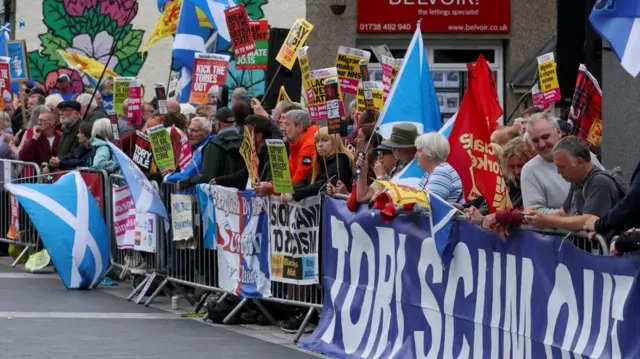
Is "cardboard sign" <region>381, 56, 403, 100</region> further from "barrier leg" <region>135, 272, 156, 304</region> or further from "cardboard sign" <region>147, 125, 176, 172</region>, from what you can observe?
"barrier leg" <region>135, 272, 156, 304</region>

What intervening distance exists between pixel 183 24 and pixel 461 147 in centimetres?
993

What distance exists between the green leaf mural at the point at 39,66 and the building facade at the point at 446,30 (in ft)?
18.2

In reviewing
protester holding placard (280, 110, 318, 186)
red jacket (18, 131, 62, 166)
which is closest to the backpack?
protester holding placard (280, 110, 318, 186)

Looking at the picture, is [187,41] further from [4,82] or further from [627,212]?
[627,212]

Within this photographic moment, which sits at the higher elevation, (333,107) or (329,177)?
(333,107)

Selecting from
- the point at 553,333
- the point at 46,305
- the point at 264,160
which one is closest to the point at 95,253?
the point at 46,305

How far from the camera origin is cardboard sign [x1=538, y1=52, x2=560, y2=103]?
46.9 feet

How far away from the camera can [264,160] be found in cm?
1280

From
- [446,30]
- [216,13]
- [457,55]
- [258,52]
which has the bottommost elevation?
[258,52]

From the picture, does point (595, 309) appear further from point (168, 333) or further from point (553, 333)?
point (168, 333)

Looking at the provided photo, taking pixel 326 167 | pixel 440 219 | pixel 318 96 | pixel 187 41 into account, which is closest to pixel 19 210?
pixel 187 41

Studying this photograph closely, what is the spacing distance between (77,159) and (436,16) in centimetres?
1062

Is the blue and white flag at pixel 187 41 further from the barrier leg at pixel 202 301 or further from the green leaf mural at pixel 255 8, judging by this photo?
the green leaf mural at pixel 255 8

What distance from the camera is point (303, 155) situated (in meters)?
12.2
